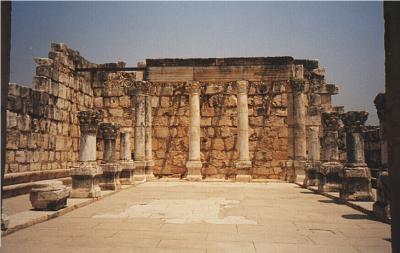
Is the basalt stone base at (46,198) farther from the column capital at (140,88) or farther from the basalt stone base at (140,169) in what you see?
the column capital at (140,88)

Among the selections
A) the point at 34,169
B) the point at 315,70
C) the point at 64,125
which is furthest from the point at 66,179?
the point at 315,70

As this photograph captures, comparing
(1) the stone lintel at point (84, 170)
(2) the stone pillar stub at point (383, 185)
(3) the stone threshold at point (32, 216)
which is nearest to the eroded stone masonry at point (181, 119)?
(1) the stone lintel at point (84, 170)

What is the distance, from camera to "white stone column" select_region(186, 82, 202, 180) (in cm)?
1691

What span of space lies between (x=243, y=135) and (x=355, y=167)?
26.4 ft

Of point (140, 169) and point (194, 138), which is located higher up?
point (194, 138)

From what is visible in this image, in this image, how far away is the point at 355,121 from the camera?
32.2 feet

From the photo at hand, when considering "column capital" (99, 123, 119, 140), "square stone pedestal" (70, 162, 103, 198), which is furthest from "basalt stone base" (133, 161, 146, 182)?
"square stone pedestal" (70, 162, 103, 198)

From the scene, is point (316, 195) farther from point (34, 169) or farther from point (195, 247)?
point (34, 169)

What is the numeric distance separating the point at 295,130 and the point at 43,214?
12.6m

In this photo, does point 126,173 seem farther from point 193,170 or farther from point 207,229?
point 207,229

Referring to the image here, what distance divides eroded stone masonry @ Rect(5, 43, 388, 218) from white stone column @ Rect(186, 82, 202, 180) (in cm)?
5

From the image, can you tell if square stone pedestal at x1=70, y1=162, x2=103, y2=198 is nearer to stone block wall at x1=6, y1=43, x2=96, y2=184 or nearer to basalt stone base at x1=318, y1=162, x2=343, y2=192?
stone block wall at x1=6, y1=43, x2=96, y2=184

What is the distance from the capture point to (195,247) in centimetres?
500

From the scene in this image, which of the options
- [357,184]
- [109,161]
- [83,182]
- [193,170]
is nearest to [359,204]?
[357,184]
